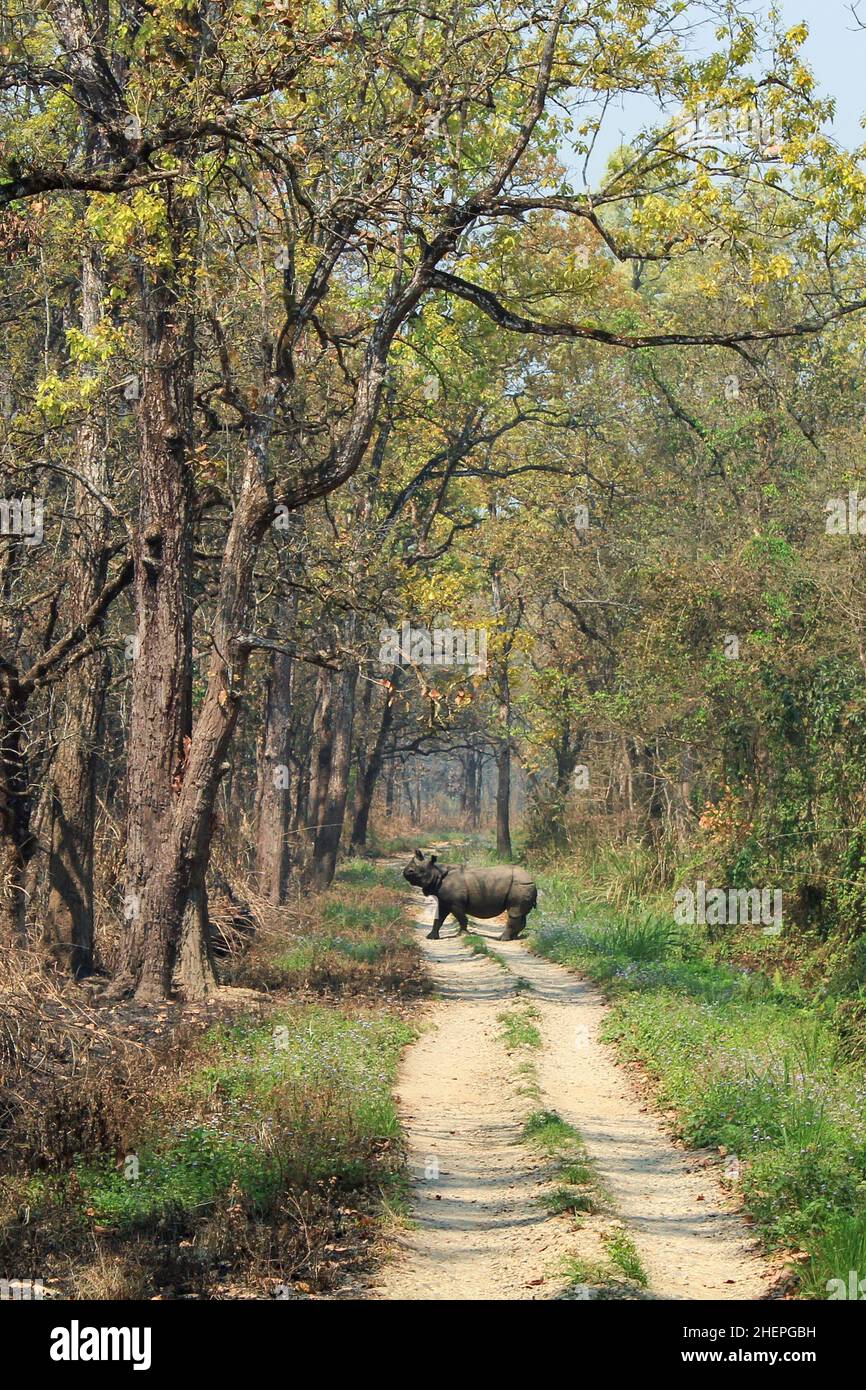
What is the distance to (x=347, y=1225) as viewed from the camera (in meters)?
8.78

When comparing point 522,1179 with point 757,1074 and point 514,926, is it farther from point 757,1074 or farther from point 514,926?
point 514,926

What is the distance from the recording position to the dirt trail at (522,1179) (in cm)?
810

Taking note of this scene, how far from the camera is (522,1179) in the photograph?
10141mm

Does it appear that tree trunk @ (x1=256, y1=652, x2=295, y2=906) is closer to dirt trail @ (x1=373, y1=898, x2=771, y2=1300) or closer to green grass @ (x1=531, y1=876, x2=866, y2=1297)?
green grass @ (x1=531, y1=876, x2=866, y2=1297)

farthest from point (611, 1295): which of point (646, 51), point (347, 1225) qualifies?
point (646, 51)

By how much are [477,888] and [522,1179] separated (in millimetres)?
14923

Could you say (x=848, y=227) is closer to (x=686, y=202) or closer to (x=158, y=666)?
(x=686, y=202)

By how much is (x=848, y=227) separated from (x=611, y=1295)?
969 centimetres

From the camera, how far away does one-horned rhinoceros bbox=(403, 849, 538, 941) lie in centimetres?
2489

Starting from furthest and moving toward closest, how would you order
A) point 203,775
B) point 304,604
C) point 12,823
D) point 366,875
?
point 366,875
point 304,604
point 12,823
point 203,775

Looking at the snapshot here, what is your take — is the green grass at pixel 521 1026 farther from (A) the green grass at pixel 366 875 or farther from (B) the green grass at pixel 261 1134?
(A) the green grass at pixel 366 875

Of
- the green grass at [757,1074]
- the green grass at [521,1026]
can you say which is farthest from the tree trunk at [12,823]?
the green grass at [757,1074]

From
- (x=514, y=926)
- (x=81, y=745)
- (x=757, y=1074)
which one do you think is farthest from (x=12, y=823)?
(x=514, y=926)

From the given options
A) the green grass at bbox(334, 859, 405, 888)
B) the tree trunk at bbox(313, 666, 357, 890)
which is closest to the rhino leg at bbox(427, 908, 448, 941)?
the tree trunk at bbox(313, 666, 357, 890)
